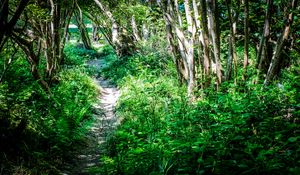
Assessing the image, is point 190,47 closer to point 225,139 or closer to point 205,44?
point 205,44

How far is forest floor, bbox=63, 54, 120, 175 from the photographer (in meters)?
5.40

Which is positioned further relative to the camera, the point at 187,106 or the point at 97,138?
the point at 97,138

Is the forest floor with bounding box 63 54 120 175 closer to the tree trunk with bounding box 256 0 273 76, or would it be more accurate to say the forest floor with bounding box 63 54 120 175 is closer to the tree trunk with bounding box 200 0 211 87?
the tree trunk with bounding box 200 0 211 87

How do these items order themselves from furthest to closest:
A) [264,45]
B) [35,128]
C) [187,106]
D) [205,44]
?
[205,44]
[187,106]
[264,45]
[35,128]

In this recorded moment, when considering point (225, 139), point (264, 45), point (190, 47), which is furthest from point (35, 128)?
point (264, 45)

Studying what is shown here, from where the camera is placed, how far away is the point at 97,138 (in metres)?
7.11

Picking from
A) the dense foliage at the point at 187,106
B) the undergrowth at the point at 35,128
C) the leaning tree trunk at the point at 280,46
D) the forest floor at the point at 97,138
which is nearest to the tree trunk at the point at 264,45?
the dense foliage at the point at 187,106

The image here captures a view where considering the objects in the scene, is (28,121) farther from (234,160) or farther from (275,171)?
(275,171)

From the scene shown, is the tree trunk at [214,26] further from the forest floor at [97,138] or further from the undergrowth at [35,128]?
the undergrowth at [35,128]

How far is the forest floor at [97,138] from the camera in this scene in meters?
5.40

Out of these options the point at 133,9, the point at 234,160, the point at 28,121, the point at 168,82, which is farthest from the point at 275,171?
the point at 133,9

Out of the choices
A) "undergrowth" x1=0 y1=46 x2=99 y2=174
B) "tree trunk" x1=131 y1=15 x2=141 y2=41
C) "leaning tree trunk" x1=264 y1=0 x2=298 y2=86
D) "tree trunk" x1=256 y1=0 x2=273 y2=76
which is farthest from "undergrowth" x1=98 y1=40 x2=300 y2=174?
"tree trunk" x1=131 y1=15 x2=141 y2=41

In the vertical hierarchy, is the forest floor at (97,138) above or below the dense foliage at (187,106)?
below

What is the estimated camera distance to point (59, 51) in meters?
10.4
